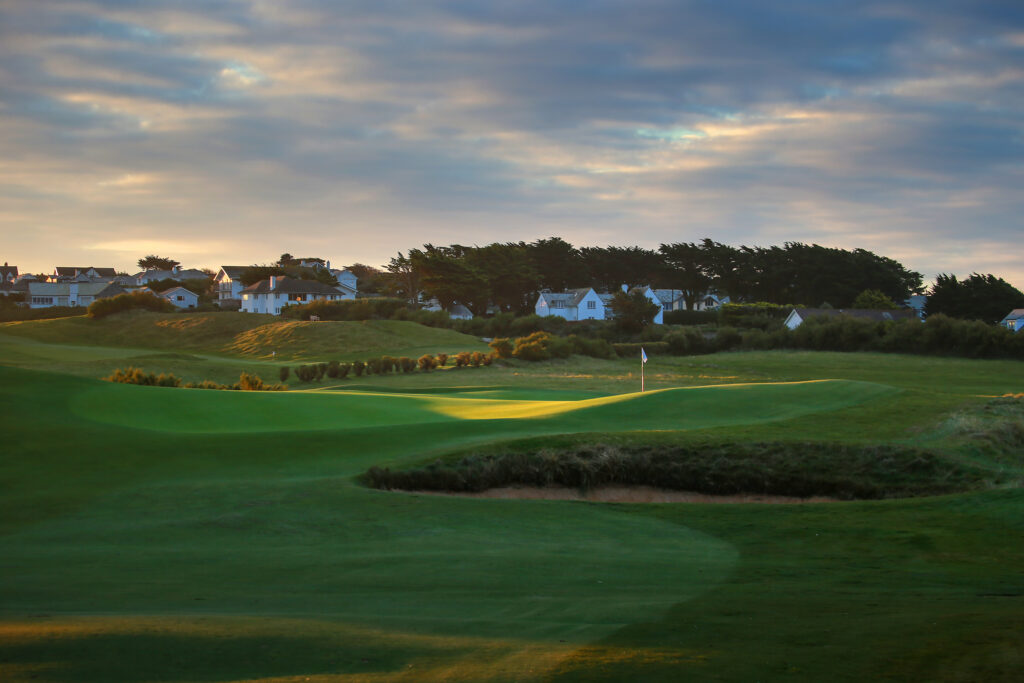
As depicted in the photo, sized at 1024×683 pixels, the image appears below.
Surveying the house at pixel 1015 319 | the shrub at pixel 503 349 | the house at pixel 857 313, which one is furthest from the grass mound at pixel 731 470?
the house at pixel 1015 319

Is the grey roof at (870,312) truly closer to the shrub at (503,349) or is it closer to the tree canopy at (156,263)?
the shrub at (503,349)

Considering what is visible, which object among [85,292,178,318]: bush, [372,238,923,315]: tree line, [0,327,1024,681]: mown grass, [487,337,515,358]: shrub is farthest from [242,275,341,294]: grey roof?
[0,327,1024,681]: mown grass

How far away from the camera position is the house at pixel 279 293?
109875 millimetres

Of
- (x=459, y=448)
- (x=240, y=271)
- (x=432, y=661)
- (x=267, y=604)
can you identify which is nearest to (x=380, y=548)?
(x=267, y=604)

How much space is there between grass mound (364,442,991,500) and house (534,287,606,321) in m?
93.0

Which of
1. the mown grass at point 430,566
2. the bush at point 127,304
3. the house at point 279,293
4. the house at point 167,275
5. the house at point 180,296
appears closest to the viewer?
the mown grass at point 430,566

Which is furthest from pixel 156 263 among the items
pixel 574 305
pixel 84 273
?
pixel 574 305

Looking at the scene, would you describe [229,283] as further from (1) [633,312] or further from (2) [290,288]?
(1) [633,312]

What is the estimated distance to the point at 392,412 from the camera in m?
25.2

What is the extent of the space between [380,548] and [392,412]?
14.8 metres

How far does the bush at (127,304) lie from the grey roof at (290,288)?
17.2m

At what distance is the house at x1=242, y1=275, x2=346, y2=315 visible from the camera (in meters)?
110

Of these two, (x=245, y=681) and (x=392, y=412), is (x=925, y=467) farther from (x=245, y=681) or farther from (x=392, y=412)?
(x=245, y=681)

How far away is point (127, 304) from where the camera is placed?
90.3 meters
